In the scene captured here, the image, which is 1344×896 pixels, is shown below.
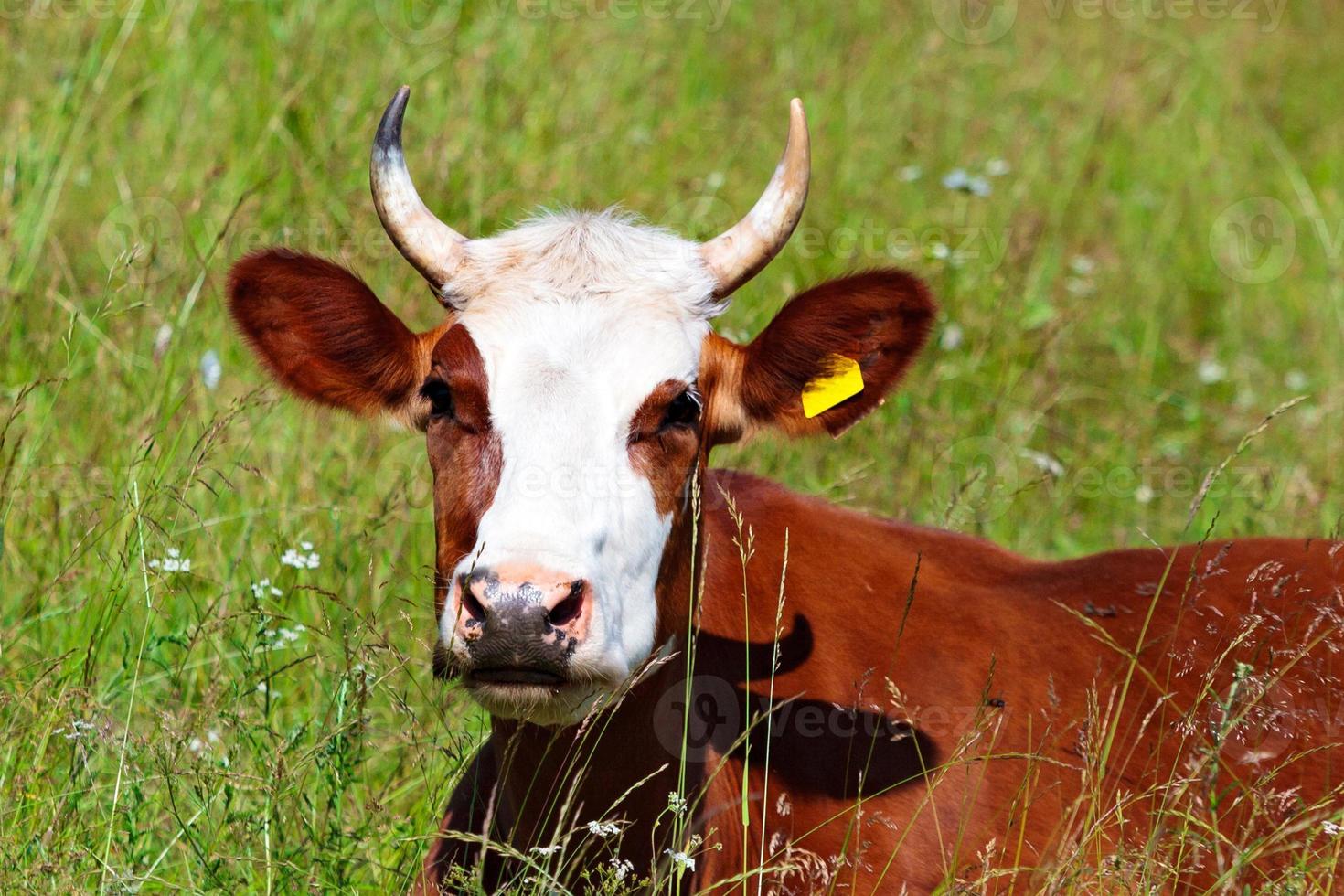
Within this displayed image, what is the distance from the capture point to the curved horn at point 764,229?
365 cm

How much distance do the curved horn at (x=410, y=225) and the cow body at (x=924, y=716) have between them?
88 centimetres

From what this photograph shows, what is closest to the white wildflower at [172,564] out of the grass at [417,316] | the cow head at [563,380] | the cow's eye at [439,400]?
the grass at [417,316]

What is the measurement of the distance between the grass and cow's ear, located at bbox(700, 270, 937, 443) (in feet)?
2.90

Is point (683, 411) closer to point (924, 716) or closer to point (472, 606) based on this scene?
point (472, 606)

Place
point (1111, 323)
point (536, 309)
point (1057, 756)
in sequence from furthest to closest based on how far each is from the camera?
point (1111, 323) → point (1057, 756) → point (536, 309)

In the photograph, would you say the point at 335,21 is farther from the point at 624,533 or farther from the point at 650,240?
the point at 624,533

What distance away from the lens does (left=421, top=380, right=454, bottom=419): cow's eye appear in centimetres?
340

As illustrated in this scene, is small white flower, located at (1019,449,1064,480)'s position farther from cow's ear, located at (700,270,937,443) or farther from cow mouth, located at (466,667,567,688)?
cow mouth, located at (466,667,567,688)

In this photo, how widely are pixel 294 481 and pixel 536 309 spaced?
2190mm

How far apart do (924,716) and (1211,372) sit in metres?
4.39

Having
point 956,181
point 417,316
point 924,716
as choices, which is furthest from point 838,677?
point 956,181

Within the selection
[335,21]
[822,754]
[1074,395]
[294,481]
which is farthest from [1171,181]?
[822,754]

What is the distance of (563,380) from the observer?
3.26 meters

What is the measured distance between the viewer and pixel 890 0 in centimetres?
1017
